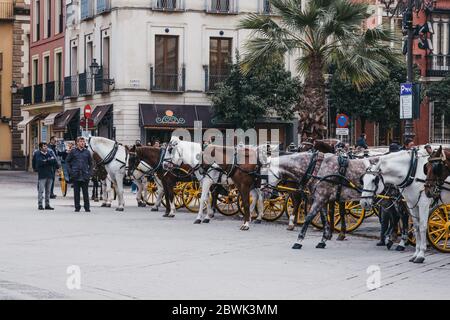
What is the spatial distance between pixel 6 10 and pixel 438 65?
3061cm

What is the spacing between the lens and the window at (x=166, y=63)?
46.4 meters

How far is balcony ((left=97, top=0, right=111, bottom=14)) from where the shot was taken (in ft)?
154

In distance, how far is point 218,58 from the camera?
4756 centimetres

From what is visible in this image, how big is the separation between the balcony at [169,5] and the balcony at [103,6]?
2.33 meters

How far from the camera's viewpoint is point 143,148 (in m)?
25.5

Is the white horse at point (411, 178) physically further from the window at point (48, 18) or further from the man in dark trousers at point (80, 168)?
the window at point (48, 18)

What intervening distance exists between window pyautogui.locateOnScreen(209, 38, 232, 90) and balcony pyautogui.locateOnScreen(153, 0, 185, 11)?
2.27m

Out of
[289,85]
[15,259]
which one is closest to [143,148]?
[15,259]

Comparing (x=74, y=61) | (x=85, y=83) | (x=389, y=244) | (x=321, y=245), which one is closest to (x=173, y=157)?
(x=321, y=245)

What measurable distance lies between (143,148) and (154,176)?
108 cm

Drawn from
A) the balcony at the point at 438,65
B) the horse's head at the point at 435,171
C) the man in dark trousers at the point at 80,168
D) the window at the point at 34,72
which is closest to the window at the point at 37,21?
the window at the point at 34,72

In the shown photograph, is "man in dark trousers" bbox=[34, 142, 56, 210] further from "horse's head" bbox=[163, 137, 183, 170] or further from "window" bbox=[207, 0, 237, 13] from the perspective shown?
"window" bbox=[207, 0, 237, 13]

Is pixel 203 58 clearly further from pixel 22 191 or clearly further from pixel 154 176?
pixel 154 176

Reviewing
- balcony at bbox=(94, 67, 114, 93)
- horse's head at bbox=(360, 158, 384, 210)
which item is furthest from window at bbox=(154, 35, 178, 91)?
horse's head at bbox=(360, 158, 384, 210)
